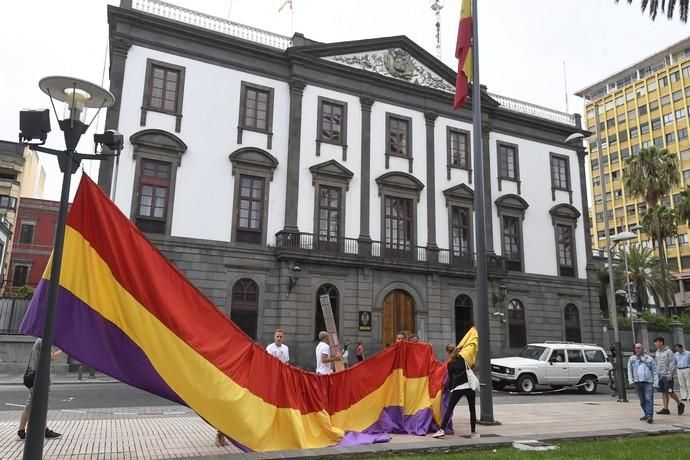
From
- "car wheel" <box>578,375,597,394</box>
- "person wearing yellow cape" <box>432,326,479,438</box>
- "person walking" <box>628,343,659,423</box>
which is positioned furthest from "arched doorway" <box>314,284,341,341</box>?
"person wearing yellow cape" <box>432,326,479,438</box>

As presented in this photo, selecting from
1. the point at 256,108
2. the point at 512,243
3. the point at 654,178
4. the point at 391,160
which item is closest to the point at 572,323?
the point at 512,243

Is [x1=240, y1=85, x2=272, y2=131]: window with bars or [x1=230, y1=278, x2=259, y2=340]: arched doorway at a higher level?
[x1=240, y1=85, x2=272, y2=131]: window with bars

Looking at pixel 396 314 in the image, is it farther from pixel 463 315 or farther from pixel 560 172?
pixel 560 172

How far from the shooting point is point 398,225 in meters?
28.1

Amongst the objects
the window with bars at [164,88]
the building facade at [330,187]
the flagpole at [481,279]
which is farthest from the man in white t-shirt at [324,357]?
the window with bars at [164,88]

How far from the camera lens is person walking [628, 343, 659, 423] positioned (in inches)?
471

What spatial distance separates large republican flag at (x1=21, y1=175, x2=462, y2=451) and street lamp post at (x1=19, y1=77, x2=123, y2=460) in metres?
0.47

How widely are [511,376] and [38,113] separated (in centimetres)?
1822

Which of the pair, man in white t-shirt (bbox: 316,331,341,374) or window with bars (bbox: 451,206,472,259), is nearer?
man in white t-shirt (bbox: 316,331,341,374)

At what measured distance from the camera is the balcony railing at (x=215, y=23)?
25.1 meters

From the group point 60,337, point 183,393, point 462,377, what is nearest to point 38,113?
point 60,337

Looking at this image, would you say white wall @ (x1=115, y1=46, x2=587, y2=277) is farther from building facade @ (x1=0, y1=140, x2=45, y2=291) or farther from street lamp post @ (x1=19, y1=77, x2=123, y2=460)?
building facade @ (x1=0, y1=140, x2=45, y2=291)

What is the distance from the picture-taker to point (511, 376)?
20016 mm

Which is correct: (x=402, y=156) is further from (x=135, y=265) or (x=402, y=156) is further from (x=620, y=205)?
(x=620, y=205)
